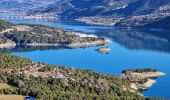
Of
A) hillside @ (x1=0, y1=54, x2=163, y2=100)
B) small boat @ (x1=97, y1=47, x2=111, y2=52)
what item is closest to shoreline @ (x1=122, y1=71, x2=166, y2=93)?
hillside @ (x1=0, y1=54, x2=163, y2=100)

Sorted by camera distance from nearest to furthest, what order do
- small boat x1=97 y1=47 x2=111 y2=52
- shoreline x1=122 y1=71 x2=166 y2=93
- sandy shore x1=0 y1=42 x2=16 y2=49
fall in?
shoreline x1=122 y1=71 x2=166 y2=93 → small boat x1=97 y1=47 x2=111 y2=52 → sandy shore x1=0 y1=42 x2=16 y2=49

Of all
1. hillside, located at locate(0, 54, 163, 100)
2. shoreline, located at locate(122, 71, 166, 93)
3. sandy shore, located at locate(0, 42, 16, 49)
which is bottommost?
sandy shore, located at locate(0, 42, 16, 49)

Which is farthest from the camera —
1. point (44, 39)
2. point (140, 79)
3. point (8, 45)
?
point (44, 39)

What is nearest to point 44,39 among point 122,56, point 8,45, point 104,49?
point 8,45

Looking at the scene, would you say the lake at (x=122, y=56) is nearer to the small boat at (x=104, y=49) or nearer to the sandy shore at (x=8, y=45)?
the small boat at (x=104, y=49)

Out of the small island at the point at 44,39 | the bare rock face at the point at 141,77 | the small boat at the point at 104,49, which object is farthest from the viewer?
the small island at the point at 44,39

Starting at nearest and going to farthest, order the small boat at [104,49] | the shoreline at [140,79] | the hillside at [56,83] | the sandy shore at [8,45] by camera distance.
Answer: the hillside at [56,83], the shoreline at [140,79], the small boat at [104,49], the sandy shore at [8,45]

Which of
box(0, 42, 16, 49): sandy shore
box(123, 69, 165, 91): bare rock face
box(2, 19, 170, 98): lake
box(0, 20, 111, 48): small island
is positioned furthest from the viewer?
box(0, 20, 111, 48): small island

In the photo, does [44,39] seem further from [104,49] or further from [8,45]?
[104,49]

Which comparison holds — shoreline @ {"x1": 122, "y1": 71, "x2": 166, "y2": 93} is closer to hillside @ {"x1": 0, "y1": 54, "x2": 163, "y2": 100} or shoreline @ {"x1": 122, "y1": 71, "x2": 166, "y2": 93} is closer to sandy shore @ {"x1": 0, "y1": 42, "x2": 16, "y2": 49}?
hillside @ {"x1": 0, "y1": 54, "x2": 163, "y2": 100}

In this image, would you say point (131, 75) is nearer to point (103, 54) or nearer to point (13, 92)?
point (13, 92)

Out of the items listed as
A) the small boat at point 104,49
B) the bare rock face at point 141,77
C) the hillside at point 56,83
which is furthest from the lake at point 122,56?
the hillside at point 56,83
